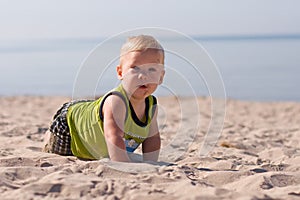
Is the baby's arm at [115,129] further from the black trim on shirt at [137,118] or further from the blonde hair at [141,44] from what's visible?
the blonde hair at [141,44]

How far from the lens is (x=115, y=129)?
3049mm

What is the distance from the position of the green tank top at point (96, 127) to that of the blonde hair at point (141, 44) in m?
0.25

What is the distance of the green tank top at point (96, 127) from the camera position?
3198 mm

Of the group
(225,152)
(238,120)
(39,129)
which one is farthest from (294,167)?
(238,120)

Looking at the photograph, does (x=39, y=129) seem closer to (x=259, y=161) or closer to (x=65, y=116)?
(x=65, y=116)

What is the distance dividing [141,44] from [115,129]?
0.55 meters

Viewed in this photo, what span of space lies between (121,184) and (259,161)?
162 centimetres

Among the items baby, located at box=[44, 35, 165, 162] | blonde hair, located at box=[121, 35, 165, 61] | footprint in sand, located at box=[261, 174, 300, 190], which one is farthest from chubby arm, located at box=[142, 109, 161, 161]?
footprint in sand, located at box=[261, 174, 300, 190]

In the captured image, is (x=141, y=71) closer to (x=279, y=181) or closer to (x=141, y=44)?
(x=141, y=44)

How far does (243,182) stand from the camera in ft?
9.00

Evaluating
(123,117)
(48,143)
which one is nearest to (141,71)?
(123,117)

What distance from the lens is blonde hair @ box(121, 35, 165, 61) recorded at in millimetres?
3064

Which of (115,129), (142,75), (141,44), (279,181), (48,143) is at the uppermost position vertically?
(141,44)

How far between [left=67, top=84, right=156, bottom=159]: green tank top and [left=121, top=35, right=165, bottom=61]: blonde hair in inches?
10.0
